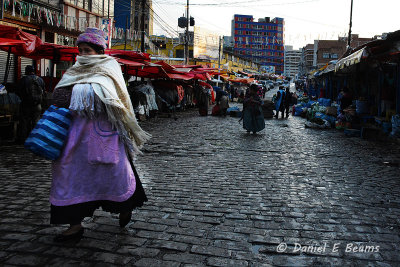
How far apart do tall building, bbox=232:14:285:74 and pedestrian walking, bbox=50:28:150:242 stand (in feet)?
498

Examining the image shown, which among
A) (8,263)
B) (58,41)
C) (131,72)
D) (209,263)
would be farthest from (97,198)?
(58,41)

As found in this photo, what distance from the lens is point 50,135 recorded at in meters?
2.93

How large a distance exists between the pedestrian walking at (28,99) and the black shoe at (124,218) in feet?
20.8

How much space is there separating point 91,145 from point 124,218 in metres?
0.85

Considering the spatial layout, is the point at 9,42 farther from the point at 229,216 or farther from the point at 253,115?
the point at 253,115

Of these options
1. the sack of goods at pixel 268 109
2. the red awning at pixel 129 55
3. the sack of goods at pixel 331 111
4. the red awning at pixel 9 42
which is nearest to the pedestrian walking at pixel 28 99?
the red awning at pixel 9 42

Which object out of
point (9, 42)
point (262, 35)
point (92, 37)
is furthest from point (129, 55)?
point (262, 35)

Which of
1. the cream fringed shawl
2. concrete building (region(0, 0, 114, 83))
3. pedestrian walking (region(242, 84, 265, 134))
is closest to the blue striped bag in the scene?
the cream fringed shawl

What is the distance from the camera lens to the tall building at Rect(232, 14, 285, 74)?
503 ft

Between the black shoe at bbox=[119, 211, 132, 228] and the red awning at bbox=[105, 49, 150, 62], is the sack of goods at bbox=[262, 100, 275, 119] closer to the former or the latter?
the red awning at bbox=[105, 49, 150, 62]

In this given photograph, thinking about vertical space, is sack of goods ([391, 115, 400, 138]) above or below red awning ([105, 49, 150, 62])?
below

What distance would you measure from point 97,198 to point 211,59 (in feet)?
187

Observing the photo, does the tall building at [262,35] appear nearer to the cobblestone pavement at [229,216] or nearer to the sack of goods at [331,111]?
the sack of goods at [331,111]

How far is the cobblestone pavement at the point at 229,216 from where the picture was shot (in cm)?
297
